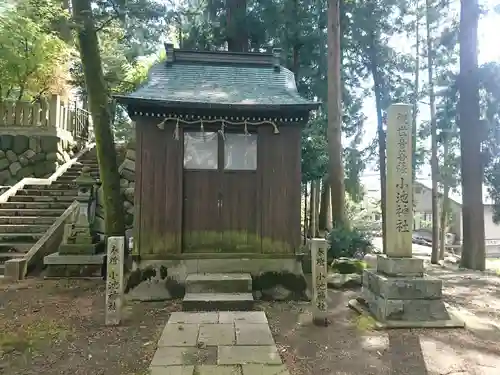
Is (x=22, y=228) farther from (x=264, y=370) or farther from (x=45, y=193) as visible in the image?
(x=264, y=370)

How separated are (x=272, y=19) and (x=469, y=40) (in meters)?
6.14

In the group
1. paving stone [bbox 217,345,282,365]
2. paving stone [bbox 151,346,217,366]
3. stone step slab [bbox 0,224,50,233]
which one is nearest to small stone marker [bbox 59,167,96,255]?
stone step slab [bbox 0,224,50,233]

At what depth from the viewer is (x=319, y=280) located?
5.27m

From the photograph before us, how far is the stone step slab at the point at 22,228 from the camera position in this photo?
980cm

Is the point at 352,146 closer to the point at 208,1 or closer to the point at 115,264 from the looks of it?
the point at 208,1

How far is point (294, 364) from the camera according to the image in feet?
13.3

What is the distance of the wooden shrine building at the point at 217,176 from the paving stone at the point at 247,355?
8.69 feet

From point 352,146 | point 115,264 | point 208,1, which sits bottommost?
point 115,264

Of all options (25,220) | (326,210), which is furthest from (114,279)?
(326,210)

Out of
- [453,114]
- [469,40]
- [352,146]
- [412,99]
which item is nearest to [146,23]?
[469,40]

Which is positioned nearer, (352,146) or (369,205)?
(352,146)

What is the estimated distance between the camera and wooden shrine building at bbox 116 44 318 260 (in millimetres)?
6824

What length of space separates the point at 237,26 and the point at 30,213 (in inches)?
354

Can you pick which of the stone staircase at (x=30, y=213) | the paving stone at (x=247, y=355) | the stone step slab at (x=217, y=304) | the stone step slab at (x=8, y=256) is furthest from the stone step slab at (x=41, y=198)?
the paving stone at (x=247, y=355)
